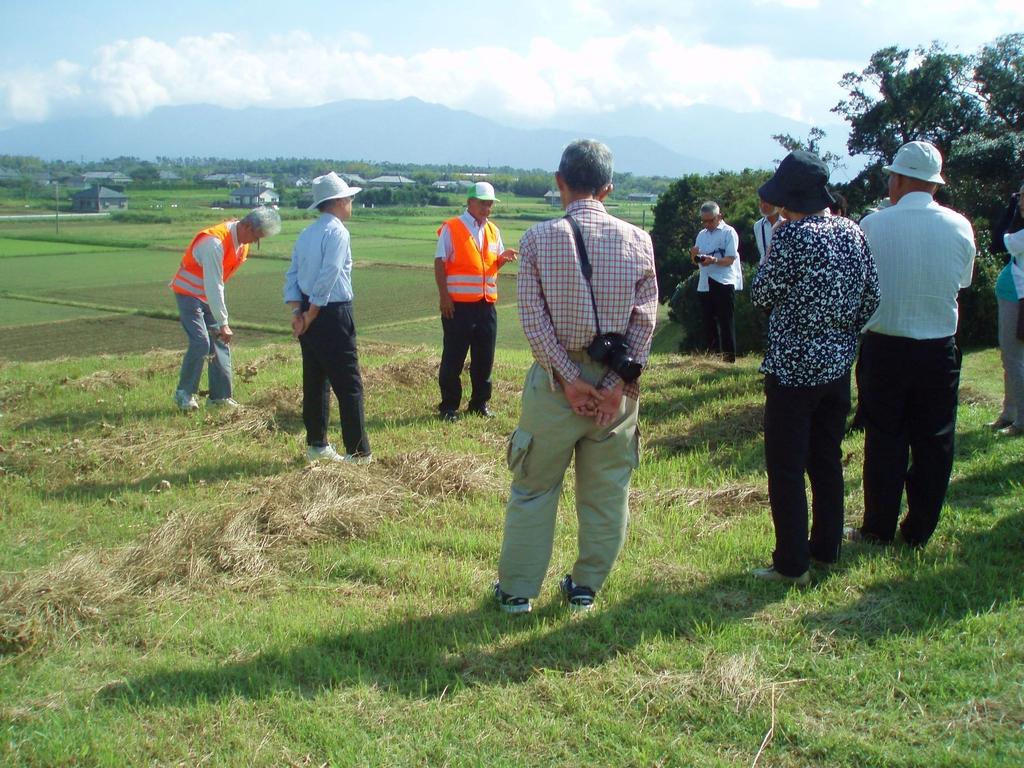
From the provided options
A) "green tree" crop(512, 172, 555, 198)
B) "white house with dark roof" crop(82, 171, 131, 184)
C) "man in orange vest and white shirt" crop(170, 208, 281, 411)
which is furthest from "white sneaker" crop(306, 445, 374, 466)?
"white house with dark roof" crop(82, 171, 131, 184)

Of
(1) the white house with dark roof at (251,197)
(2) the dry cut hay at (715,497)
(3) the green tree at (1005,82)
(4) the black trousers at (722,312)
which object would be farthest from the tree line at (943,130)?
(1) the white house with dark roof at (251,197)

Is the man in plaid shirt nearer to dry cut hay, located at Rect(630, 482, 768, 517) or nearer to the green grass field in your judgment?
the green grass field

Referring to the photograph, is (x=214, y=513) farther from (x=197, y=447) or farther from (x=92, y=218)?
(x=92, y=218)

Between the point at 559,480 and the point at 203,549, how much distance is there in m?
2.06

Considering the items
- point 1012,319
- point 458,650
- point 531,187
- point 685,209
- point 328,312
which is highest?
point 531,187


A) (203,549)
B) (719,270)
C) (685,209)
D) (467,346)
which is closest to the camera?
(203,549)

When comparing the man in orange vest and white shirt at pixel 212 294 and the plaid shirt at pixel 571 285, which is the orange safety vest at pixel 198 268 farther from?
the plaid shirt at pixel 571 285

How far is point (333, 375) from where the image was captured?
22.1 ft

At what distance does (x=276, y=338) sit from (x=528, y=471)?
890 inches

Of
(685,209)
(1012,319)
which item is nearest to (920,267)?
(1012,319)

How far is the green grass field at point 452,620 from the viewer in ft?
10.6

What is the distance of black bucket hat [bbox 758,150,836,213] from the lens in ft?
13.7

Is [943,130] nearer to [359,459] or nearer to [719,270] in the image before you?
[719,270]

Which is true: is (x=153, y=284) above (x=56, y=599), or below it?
below
